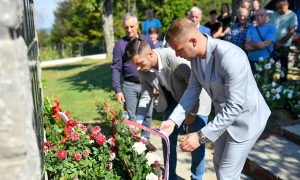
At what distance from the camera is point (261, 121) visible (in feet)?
8.54

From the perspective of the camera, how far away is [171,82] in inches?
129

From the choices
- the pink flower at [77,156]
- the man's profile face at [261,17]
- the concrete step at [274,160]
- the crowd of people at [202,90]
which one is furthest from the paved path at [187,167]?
the man's profile face at [261,17]

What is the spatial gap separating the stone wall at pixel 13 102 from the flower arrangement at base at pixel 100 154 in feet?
6.72

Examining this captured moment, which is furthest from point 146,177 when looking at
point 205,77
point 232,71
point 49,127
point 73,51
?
point 73,51

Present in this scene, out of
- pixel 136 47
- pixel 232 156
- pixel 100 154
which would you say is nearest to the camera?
pixel 232 156

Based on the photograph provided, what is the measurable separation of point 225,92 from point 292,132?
8.58ft

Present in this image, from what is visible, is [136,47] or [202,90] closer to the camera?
[136,47]

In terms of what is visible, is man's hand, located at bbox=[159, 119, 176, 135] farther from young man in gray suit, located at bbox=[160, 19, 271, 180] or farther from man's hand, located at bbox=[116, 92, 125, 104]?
man's hand, located at bbox=[116, 92, 125, 104]

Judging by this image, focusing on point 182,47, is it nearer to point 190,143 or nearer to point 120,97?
point 190,143

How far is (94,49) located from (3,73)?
3212 centimetres

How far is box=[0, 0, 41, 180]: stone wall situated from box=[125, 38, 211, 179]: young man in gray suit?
6.57ft

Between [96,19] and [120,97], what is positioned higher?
[120,97]

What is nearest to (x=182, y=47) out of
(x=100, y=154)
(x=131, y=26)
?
(x=100, y=154)

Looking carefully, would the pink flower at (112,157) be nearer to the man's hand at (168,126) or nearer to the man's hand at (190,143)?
the man's hand at (168,126)
